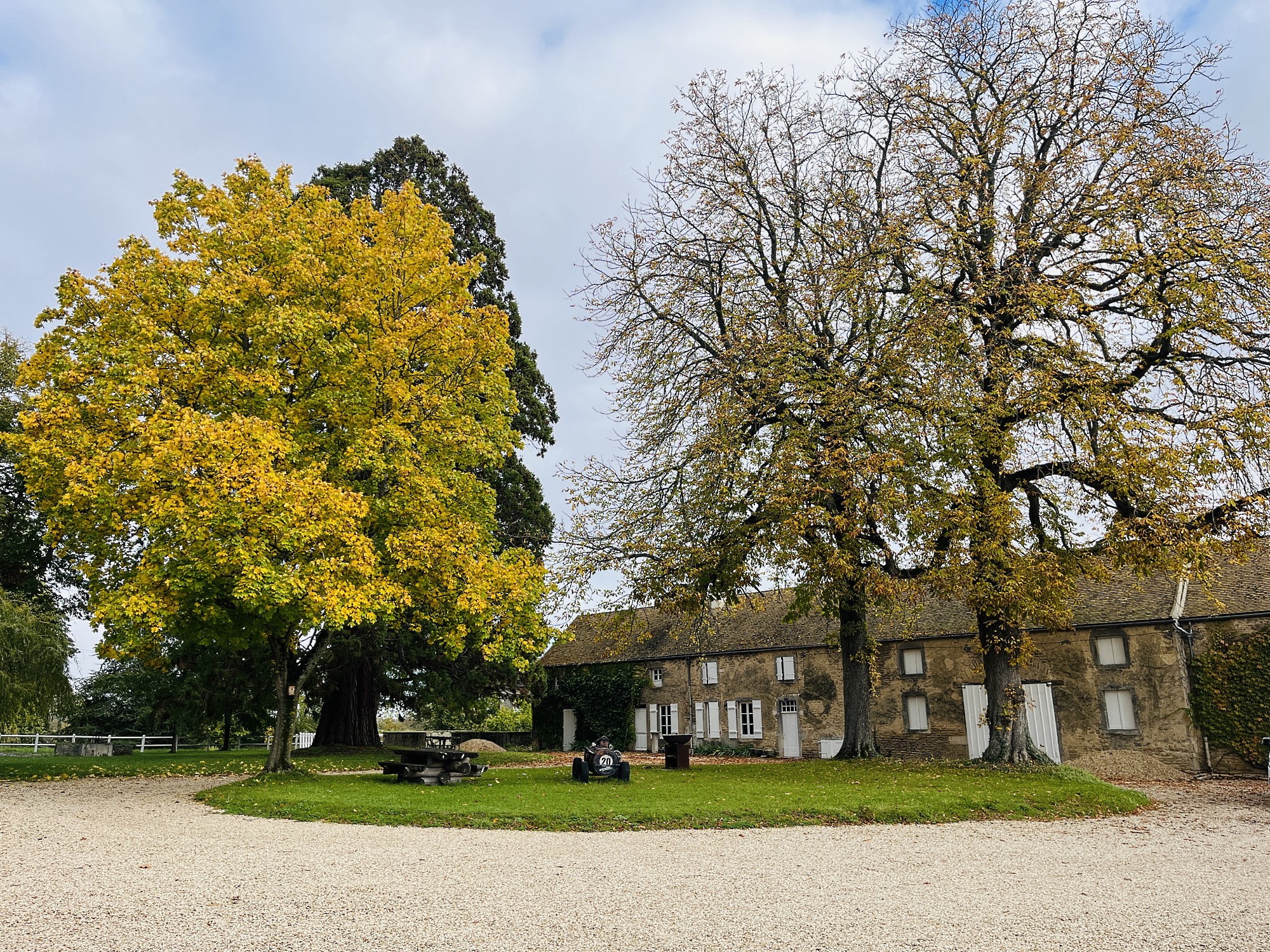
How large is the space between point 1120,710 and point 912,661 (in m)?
6.20

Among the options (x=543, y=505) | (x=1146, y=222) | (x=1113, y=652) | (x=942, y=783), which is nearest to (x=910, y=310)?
(x=1146, y=222)

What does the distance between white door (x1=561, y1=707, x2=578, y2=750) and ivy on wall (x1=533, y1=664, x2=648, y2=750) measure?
0.43 ft

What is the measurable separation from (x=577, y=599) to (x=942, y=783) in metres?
8.74

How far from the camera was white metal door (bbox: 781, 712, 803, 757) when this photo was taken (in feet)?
101

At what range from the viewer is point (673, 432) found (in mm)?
20891

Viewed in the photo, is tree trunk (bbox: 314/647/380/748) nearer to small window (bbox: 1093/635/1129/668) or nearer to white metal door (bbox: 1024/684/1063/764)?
white metal door (bbox: 1024/684/1063/764)

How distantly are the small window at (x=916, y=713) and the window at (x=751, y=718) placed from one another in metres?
5.55

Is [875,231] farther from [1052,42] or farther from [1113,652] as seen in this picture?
[1113,652]

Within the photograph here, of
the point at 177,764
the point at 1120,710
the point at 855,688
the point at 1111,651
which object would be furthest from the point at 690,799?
the point at 1111,651

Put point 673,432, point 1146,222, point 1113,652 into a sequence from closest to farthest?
point 1146,222, point 673,432, point 1113,652

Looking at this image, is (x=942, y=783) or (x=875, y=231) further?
(x=875, y=231)

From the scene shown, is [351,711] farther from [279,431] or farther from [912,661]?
[912,661]

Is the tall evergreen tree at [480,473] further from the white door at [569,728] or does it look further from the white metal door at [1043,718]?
the white metal door at [1043,718]

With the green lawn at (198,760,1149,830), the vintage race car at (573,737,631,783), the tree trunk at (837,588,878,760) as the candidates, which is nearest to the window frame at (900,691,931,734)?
the tree trunk at (837,588,878,760)
